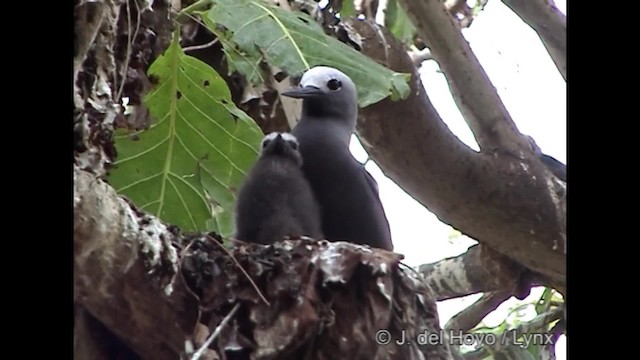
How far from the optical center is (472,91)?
1.59 meters

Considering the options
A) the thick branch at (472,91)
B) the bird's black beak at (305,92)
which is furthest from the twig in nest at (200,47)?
the thick branch at (472,91)

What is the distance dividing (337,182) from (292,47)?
22 centimetres

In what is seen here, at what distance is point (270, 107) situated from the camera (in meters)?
1.51

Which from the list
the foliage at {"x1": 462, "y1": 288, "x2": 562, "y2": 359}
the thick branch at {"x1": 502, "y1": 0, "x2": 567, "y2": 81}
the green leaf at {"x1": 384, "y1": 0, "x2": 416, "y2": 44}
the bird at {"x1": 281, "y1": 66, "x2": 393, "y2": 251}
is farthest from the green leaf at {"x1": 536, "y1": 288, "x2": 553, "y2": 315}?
the green leaf at {"x1": 384, "y1": 0, "x2": 416, "y2": 44}

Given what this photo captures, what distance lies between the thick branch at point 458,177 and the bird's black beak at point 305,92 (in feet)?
0.83

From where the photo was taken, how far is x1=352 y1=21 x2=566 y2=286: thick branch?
1.58 m

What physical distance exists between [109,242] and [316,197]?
0.33 metres

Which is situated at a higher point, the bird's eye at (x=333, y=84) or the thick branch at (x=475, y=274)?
the bird's eye at (x=333, y=84)

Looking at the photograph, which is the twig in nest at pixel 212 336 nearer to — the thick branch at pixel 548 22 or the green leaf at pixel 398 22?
the thick branch at pixel 548 22

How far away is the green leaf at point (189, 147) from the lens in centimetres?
141

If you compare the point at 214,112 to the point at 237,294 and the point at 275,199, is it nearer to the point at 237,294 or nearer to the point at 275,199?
the point at 275,199
